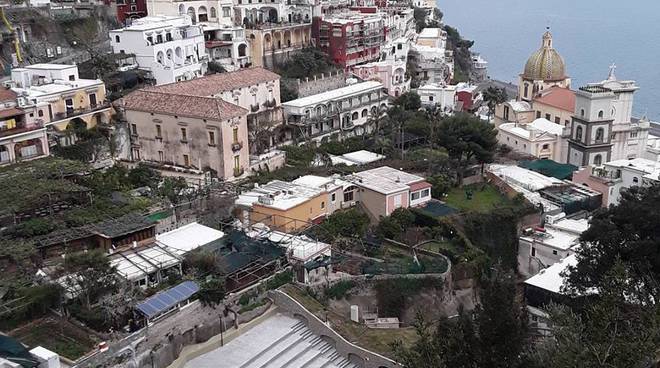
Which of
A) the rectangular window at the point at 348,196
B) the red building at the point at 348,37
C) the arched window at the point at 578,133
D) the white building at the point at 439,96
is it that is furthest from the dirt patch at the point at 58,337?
the white building at the point at 439,96

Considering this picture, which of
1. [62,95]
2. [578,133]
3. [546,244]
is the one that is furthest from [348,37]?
[546,244]

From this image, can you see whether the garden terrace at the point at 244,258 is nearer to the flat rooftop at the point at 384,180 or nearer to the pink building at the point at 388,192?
the pink building at the point at 388,192

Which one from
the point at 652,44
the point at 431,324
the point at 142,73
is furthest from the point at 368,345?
the point at 652,44

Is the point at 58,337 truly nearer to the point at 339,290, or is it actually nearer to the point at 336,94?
the point at 339,290

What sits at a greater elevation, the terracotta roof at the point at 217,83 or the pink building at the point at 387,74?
the terracotta roof at the point at 217,83

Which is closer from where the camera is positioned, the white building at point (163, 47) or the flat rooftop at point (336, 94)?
the white building at point (163, 47)

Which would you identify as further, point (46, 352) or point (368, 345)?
point (368, 345)

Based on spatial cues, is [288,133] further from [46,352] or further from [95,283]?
[46,352]
